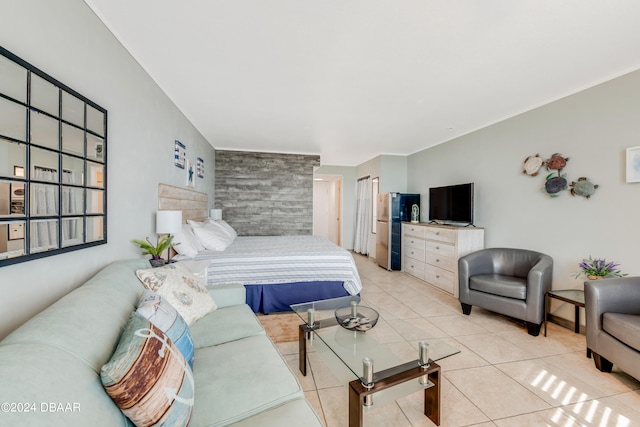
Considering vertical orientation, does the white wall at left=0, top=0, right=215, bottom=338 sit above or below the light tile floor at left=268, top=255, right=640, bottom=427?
above

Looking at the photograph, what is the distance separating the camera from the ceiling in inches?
66.1

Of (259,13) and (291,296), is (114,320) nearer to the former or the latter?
(259,13)

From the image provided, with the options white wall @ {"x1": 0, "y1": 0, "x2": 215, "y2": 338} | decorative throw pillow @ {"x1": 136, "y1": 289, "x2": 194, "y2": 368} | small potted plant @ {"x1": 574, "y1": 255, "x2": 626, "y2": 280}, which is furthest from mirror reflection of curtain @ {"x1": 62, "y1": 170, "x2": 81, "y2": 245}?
small potted plant @ {"x1": 574, "y1": 255, "x2": 626, "y2": 280}

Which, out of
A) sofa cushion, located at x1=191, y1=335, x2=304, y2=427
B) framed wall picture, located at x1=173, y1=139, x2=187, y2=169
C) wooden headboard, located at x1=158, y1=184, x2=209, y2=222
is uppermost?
framed wall picture, located at x1=173, y1=139, x2=187, y2=169

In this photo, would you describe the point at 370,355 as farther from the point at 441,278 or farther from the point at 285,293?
the point at 441,278

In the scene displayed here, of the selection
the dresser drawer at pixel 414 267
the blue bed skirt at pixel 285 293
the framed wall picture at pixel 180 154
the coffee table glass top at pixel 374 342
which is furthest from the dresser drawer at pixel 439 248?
the framed wall picture at pixel 180 154

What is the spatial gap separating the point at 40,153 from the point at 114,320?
2.80ft

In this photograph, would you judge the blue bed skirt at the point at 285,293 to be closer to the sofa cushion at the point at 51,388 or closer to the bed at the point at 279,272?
the bed at the point at 279,272

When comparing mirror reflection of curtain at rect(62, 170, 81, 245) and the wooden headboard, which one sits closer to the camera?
mirror reflection of curtain at rect(62, 170, 81, 245)

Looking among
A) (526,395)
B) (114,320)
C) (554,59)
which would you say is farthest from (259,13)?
(526,395)

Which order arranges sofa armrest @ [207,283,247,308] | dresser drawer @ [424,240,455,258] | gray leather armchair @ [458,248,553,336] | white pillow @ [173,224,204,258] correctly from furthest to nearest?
dresser drawer @ [424,240,455,258], white pillow @ [173,224,204,258], gray leather armchair @ [458,248,553,336], sofa armrest @ [207,283,247,308]

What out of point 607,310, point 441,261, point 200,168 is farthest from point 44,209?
point 441,261

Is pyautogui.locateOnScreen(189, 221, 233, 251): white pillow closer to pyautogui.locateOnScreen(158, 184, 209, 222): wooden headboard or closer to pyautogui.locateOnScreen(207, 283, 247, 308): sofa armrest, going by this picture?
pyautogui.locateOnScreen(158, 184, 209, 222): wooden headboard

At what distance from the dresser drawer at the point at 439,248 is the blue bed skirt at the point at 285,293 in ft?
5.75
